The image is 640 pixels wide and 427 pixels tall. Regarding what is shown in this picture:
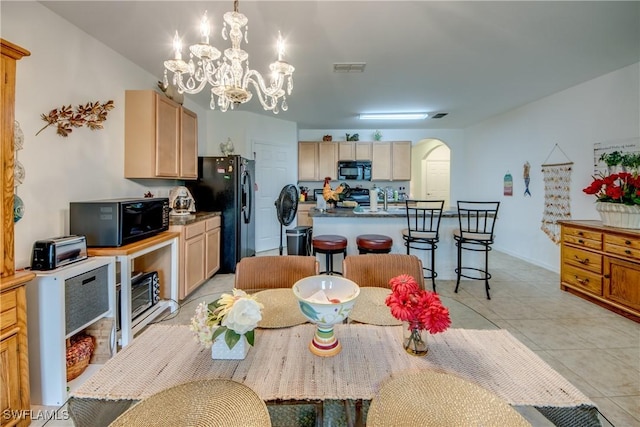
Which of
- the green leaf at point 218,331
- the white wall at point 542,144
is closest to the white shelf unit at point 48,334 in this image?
the green leaf at point 218,331

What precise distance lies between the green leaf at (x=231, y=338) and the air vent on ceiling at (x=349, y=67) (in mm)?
2892

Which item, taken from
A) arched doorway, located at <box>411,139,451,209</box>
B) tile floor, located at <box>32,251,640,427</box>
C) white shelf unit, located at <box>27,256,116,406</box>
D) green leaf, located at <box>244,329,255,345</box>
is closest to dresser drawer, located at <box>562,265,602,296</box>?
tile floor, located at <box>32,251,640,427</box>

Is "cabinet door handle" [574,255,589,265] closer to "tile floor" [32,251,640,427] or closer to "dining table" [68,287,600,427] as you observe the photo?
"tile floor" [32,251,640,427]

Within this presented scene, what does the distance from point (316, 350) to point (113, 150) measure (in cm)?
283

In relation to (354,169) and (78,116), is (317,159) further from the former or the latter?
(78,116)

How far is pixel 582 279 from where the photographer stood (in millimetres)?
3037

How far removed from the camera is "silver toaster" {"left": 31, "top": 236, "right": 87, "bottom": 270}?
1.61m

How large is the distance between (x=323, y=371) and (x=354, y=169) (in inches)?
212

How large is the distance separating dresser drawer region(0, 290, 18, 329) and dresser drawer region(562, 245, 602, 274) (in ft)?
14.9

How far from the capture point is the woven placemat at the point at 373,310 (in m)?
1.19

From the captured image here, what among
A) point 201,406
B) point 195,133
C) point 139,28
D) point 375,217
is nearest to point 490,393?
point 201,406

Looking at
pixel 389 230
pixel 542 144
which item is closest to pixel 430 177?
pixel 542 144

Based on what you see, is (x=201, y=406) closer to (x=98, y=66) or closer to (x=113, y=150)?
(x=113, y=150)

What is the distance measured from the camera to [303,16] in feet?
7.07
